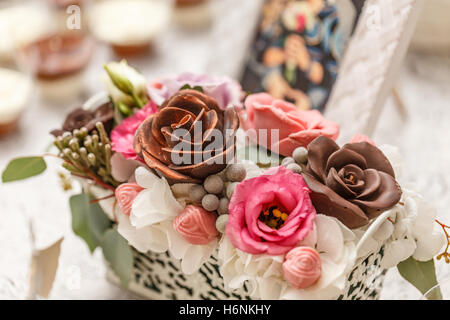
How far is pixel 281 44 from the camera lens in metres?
0.73

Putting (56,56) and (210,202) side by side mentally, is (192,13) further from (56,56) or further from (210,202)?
(210,202)

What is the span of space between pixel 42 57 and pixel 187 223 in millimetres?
584

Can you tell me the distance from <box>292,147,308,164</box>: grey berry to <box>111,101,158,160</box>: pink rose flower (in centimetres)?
13

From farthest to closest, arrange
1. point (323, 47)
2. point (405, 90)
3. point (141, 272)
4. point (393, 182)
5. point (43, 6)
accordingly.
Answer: point (43, 6)
point (405, 90)
point (323, 47)
point (141, 272)
point (393, 182)

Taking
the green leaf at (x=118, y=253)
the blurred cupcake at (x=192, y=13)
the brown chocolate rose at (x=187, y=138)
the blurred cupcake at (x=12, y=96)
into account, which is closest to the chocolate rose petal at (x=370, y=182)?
the brown chocolate rose at (x=187, y=138)

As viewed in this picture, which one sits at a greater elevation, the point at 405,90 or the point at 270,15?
the point at 270,15

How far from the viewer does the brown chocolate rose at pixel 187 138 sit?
39cm

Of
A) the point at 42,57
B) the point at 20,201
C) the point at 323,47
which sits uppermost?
the point at 323,47

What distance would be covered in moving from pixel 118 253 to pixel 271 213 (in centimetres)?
20

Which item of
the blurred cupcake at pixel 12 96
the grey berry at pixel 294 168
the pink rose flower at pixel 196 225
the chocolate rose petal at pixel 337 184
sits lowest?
the blurred cupcake at pixel 12 96

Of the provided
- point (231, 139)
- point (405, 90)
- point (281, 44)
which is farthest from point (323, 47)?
point (231, 139)

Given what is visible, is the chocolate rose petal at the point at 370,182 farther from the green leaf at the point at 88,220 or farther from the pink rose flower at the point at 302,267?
Answer: the green leaf at the point at 88,220

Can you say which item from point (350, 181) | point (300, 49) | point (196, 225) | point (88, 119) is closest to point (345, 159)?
point (350, 181)
